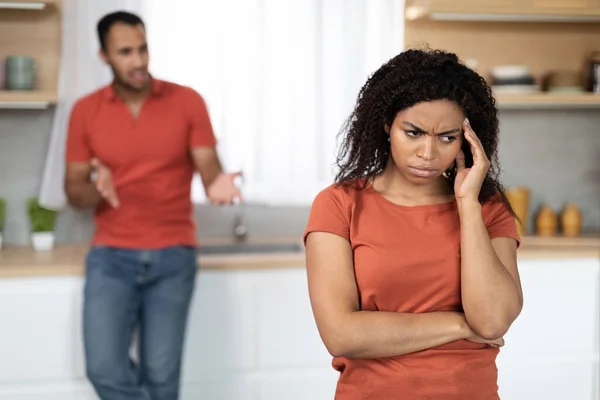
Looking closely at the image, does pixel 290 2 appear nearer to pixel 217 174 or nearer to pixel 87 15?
pixel 87 15

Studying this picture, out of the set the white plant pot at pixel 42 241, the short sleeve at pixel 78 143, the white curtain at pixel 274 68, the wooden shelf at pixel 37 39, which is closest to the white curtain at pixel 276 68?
the white curtain at pixel 274 68

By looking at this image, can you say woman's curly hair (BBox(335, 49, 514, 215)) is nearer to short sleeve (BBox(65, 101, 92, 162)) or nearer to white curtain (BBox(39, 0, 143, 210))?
short sleeve (BBox(65, 101, 92, 162))

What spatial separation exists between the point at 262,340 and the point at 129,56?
106 centimetres

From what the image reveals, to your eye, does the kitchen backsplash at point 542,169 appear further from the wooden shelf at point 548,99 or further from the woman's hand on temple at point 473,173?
the woman's hand on temple at point 473,173

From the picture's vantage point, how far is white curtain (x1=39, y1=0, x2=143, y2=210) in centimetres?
318

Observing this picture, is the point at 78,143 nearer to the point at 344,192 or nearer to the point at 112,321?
the point at 112,321

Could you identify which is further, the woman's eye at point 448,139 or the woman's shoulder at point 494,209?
the woman's shoulder at point 494,209

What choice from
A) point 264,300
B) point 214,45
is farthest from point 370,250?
point 214,45

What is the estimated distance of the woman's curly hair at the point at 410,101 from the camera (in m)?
1.38

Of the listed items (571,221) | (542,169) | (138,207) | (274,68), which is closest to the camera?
(138,207)

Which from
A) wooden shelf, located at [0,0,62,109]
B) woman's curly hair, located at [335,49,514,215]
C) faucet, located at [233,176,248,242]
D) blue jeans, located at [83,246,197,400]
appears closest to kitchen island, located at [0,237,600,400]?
blue jeans, located at [83,246,197,400]

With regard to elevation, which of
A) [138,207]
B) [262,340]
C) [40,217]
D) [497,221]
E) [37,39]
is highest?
[37,39]

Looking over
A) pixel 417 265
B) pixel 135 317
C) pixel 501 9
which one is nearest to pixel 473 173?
pixel 417 265

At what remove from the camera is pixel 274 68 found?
336 cm
